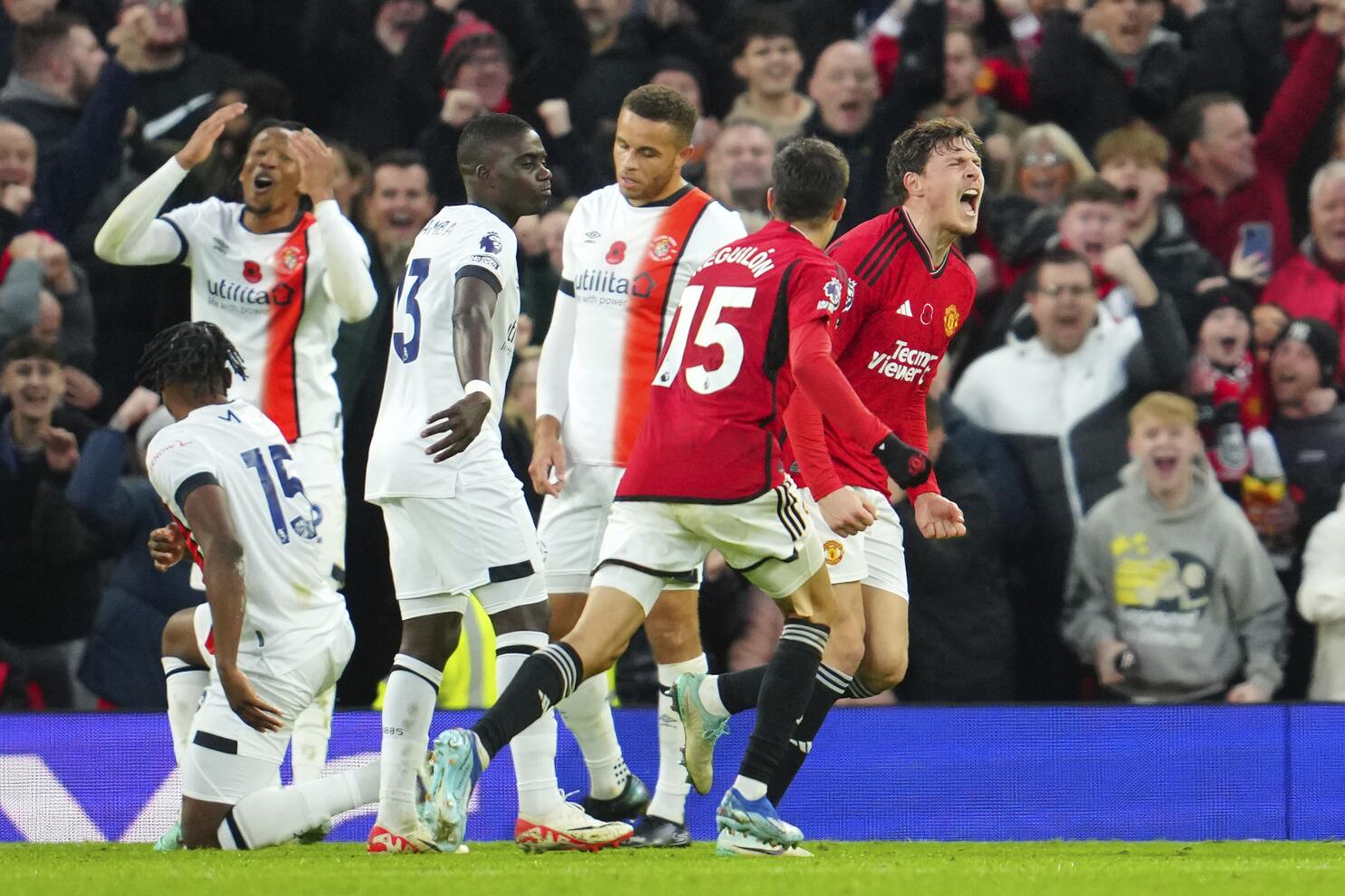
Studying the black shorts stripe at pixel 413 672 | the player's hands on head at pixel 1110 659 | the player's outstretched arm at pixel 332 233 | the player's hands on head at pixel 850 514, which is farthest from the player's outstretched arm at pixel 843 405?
the player's hands on head at pixel 1110 659

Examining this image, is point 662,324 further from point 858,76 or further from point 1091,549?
point 858,76

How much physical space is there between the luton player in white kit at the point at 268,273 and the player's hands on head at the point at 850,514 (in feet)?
8.39

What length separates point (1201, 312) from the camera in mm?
8953

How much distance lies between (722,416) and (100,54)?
17.4 ft

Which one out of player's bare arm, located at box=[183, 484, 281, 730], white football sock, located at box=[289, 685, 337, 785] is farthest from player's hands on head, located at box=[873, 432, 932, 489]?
white football sock, located at box=[289, 685, 337, 785]

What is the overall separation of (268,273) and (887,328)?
2497mm

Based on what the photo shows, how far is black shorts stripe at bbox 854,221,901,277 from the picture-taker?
6359 mm

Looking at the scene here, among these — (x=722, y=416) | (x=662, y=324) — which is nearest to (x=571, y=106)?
(x=662, y=324)

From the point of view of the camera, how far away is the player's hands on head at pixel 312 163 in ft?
24.2

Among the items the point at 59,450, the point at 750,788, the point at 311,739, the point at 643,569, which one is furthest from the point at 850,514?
the point at 59,450

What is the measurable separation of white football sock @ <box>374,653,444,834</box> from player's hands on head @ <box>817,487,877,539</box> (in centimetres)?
137

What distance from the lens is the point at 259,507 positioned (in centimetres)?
631

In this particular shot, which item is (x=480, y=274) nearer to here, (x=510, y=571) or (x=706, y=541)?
(x=510, y=571)

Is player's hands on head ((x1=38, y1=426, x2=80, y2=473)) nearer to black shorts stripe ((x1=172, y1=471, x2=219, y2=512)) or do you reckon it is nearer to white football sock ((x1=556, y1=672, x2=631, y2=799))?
black shorts stripe ((x1=172, y1=471, x2=219, y2=512))
